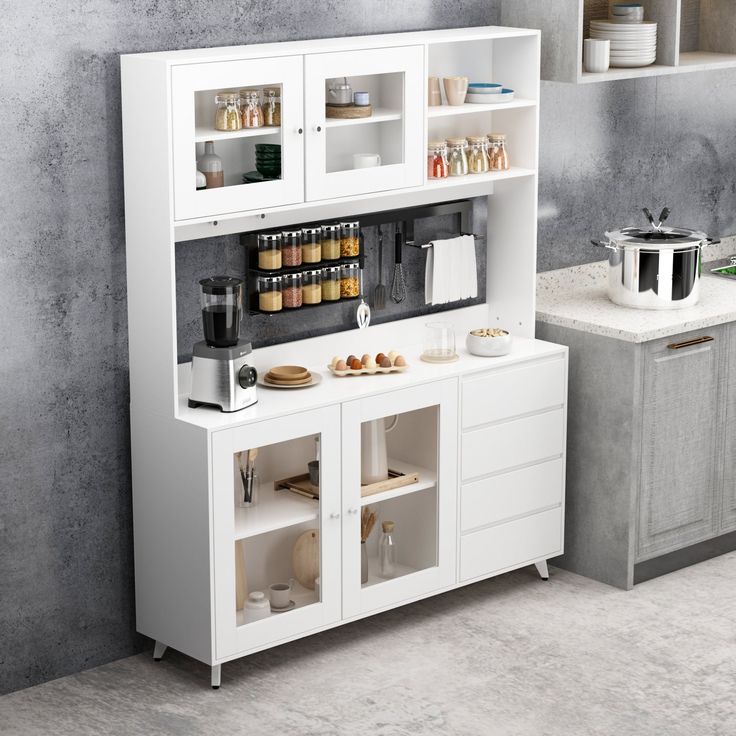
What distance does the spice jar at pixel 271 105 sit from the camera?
13.4ft

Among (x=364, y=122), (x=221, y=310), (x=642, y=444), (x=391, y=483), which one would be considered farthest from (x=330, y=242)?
(x=642, y=444)

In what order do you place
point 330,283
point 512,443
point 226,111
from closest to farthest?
point 226,111
point 330,283
point 512,443

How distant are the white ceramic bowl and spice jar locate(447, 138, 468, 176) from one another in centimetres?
58

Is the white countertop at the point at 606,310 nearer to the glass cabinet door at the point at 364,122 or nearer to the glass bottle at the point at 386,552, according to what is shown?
the glass cabinet door at the point at 364,122

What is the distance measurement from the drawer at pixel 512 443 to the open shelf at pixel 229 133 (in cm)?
126

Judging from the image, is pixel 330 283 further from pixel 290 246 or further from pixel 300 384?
pixel 300 384

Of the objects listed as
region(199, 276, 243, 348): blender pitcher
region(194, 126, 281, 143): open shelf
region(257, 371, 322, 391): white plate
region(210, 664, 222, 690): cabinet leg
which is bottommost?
region(210, 664, 222, 690): cabinet leg

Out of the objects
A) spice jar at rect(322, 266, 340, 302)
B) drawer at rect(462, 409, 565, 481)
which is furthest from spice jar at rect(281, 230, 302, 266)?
drawer at rect(462, 409, 565, 481)

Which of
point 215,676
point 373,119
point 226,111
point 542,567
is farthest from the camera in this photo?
point 542,567

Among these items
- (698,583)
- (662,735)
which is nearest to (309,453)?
(662,735)

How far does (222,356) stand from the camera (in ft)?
13.6

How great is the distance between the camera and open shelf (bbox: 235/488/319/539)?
13.9 feet

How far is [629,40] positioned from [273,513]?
2195 millimetres

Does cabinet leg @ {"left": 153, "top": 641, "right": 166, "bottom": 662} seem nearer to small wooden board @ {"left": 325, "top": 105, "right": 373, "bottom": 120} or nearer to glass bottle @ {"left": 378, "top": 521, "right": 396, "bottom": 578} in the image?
glass bottle @ {"left": 378, "top": 521, "right": 396, "bottom": 578}
